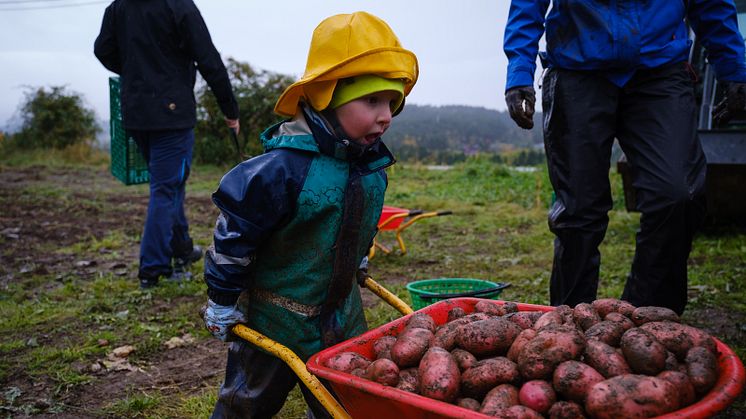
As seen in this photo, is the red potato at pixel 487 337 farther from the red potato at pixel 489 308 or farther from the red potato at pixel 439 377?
the red potato at pixel 489 308

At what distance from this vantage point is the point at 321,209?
1.94 meters

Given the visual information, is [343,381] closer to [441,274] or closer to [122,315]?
[122,315]

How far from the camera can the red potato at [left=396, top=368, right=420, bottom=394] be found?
4.84ft

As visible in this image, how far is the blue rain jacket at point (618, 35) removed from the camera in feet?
8.35

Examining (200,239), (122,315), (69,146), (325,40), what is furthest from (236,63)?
(325,40)

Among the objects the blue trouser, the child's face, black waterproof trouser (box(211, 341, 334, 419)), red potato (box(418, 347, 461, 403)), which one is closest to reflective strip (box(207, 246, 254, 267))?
black waterproof trouser (box(211, 341, 334, 419))

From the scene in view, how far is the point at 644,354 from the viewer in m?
1.41

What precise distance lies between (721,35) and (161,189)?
11.6 ft

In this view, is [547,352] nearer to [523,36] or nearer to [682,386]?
[682,386]

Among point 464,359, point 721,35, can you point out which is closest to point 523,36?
point 721,35

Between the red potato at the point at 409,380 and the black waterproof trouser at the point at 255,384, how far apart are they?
632mm

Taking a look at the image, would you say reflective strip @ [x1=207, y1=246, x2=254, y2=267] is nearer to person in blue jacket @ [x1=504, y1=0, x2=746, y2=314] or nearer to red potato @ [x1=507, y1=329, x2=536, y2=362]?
red potato @ [x1=507, y1=329, x2=536, y2=362]

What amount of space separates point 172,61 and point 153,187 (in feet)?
3.01

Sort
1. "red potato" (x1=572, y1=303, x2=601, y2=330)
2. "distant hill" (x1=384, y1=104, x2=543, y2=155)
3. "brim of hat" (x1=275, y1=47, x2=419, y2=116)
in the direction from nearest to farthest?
"red potato" (x1=572, y1=303, x2=601, y2=330), "brim of hat" (x1=275, y1=47, x2=419, y2=116), "distant hill" (x1=384, y1=104, x2=543, y2=155)
